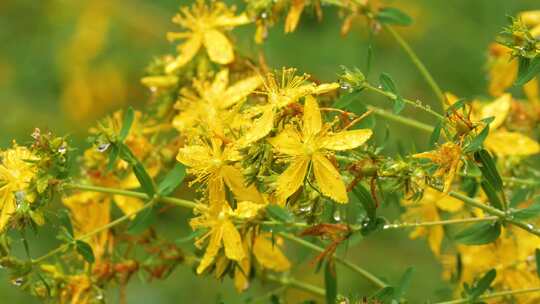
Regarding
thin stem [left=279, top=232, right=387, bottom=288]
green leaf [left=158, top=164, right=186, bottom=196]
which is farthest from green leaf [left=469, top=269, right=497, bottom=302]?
green leaf [left=158, top=164, right=186, bottom=196]

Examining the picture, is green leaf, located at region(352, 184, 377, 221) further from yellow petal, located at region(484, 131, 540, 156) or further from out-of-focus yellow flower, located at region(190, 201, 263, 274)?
yellow petal, located at region(484, 131, 540, 156)

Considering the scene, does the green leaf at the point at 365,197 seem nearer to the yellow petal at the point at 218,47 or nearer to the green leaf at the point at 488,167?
the green leaf at the point at 488,167

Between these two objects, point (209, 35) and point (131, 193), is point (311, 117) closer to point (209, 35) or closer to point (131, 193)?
point (131, 193)

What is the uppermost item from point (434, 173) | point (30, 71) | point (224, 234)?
point (434, 173)

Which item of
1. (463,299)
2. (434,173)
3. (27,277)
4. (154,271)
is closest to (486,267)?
(463,299)

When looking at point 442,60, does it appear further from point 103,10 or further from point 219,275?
point 219,275

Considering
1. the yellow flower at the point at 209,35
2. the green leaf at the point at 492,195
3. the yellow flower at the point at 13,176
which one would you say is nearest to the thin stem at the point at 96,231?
the yellow flower at the point at 13,176

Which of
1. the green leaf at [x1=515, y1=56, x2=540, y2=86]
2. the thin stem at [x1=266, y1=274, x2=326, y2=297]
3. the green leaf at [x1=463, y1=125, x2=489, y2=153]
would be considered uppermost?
the green leaf at [x1=515, y1=56, x2=540, y2=86]
